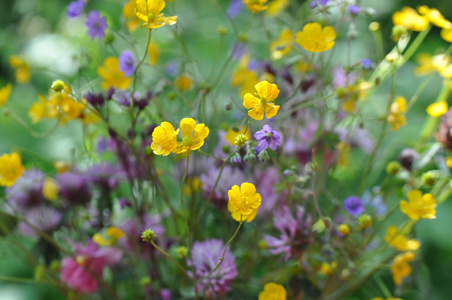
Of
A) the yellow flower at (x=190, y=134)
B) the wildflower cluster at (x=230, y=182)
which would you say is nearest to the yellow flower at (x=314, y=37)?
the wildflower cluster at (x=230, y=182)

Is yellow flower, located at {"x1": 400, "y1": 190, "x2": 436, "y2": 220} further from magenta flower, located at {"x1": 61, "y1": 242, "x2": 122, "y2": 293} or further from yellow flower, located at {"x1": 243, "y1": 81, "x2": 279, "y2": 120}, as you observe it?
magenta flower, located at {"x1": 61, "y1": 242, "x2": 122, "y2": 293}

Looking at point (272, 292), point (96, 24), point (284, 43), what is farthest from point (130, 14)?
point (272, 292)

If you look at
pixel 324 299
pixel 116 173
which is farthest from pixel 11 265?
pixel 324 299

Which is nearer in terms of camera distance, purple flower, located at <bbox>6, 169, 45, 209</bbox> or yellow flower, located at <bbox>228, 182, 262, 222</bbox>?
yellow flower, located at <bbox>228, 182, 262, 222</bbox>

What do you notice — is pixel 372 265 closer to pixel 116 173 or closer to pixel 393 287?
pixel 393 287

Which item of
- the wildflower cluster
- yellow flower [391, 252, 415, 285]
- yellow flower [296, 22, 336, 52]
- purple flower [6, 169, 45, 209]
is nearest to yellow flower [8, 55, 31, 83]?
the wildflower cluster

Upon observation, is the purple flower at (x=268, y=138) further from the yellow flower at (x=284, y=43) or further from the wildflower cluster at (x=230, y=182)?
the yellow flower at (x=284, y=43)
